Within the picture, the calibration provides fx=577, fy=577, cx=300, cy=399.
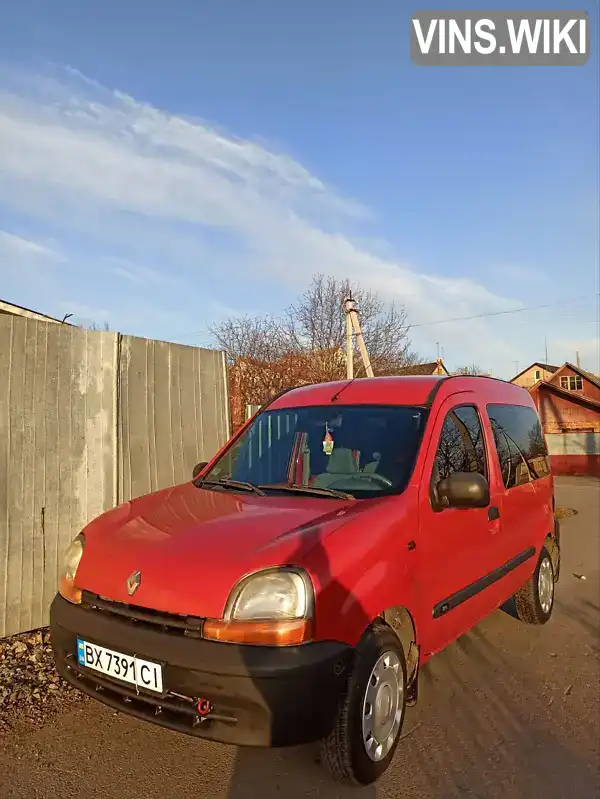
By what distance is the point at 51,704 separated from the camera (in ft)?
11.2

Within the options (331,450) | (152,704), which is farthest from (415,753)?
(331,450)

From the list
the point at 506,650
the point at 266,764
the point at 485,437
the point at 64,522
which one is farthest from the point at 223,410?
the point at 266,764

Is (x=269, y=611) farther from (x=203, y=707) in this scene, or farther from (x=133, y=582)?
(x=133, y=582)

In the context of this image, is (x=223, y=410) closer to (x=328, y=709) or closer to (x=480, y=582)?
(x=480, y=582)

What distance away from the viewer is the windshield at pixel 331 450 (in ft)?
11.0

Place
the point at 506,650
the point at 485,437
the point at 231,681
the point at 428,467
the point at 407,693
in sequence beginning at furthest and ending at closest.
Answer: the point at 506,650 < the point at 485,437 < the point at 428,467 < the point at 407,693 < the point at 231,681

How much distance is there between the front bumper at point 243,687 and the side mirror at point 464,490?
1.09 meters

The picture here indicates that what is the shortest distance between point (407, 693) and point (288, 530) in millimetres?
1157

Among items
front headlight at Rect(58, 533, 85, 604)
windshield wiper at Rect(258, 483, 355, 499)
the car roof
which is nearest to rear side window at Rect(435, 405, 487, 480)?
the car roof

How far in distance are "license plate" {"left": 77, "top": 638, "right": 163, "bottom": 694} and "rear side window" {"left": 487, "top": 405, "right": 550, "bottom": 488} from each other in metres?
2.82

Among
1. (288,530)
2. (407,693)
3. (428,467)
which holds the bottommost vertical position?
(407,693)

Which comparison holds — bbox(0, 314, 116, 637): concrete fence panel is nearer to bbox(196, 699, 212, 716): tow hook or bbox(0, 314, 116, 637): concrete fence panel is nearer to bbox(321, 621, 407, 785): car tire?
bbox(196, 699, 212, 716): tow hook

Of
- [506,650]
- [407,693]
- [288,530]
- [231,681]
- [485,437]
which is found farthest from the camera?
[506,650]

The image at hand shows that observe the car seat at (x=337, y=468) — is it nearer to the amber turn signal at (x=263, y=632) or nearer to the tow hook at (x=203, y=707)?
the amber turn signal at (x=263, y=632)
